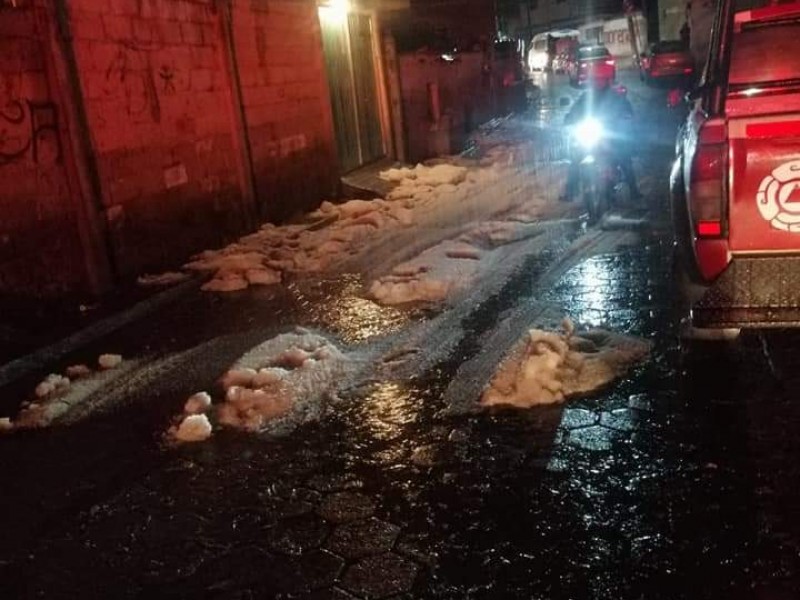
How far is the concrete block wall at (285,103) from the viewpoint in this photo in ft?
37.2

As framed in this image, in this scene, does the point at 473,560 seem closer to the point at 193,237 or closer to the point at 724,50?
the point at 724,50

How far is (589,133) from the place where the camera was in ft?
32.3

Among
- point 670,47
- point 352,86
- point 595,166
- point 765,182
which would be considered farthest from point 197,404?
point 670,47

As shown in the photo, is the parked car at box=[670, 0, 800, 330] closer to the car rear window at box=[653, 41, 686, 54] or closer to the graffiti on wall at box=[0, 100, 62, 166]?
the graffiti on wall at box=[0, 100, 62, 166]

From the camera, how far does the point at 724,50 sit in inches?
190

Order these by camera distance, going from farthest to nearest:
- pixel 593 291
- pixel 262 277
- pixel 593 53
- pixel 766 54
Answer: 1. pixel 593 53
2. pixel 262 277
3. pixel 593 291
4. pixel 766 54

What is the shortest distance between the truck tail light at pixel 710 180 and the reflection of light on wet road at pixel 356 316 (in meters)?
2.83

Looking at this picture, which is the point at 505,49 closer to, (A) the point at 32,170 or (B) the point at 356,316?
(A) the point at 32,170

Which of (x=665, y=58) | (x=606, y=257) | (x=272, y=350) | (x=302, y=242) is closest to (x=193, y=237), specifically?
(x=302, y=242)

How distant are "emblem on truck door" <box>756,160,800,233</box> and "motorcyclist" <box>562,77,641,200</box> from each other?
19.4 feet

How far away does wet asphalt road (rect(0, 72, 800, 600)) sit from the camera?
319 centimetres

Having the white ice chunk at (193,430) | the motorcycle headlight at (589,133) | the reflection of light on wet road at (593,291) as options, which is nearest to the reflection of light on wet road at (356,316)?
the reflection of light on wet road at (593,291)

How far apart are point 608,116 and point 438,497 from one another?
7.55 m

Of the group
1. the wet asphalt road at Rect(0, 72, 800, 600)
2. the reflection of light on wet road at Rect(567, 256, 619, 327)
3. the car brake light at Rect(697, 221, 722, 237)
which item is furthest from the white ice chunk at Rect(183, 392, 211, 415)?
the car brake light at Rect(697, 221, 722, 237)
